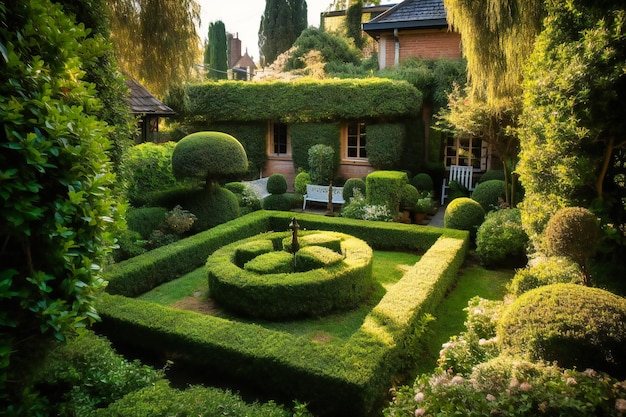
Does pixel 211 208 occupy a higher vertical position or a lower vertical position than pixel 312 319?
higher

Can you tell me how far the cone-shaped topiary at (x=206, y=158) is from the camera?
10.6 metres

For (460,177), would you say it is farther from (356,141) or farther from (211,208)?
(211,208)

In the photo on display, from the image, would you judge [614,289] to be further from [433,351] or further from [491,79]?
[491,79]

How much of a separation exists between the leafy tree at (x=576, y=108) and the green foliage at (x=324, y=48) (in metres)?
19.5

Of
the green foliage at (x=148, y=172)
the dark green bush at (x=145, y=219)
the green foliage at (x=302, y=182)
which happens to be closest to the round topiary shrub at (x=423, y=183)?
the green foliage at (x=302, y=182)

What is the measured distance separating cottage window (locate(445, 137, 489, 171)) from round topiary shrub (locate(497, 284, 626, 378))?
40.0 feet

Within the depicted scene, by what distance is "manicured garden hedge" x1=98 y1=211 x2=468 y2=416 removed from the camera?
4352 millimetres

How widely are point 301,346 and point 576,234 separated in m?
3.38

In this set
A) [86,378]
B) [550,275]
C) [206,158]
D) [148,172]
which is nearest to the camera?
[86,378]

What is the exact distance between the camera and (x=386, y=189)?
40.4 feet

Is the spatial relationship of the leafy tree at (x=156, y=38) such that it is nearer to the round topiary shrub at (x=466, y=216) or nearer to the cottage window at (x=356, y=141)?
the round topiary shrub at (x=466, y=216)

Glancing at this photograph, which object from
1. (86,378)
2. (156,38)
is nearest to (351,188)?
(156,38)

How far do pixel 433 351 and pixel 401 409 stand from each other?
288 centimetres

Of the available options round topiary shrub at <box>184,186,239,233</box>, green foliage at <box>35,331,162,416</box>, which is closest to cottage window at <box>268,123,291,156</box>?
round topiary shrub at <box>184,186,239,233</box>
